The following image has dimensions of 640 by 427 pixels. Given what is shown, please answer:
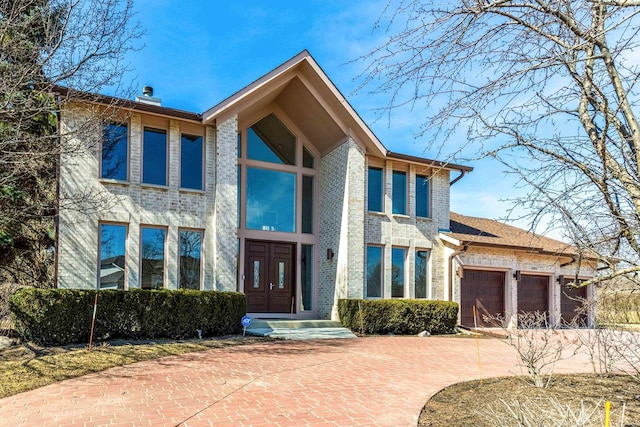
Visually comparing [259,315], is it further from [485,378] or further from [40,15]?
[40,15]

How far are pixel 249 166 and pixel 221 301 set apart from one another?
5313 millimetres

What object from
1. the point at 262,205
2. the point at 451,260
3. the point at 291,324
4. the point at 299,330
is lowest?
the point at 299,330

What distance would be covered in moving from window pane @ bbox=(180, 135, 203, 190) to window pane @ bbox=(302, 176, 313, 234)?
4409mm

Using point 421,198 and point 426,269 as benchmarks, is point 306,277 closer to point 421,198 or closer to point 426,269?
point 426,269

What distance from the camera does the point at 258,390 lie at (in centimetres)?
690

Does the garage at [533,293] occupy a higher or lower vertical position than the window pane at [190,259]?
lower

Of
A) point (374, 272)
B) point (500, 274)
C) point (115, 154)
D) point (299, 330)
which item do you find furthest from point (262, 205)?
point (500, 274)

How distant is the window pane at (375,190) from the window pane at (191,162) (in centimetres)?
638

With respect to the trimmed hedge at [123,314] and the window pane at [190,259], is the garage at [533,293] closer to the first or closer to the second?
the trimmed hedge at [123,314]

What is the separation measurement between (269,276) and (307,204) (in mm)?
3168

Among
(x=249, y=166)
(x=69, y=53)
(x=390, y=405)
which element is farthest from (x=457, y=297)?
(x=69, y=53)

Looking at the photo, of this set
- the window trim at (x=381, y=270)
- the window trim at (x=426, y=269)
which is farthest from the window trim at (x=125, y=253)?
the window trim at (x=426, y=269)

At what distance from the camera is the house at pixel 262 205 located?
12641 mm

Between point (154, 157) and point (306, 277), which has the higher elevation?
point (154, 157)
